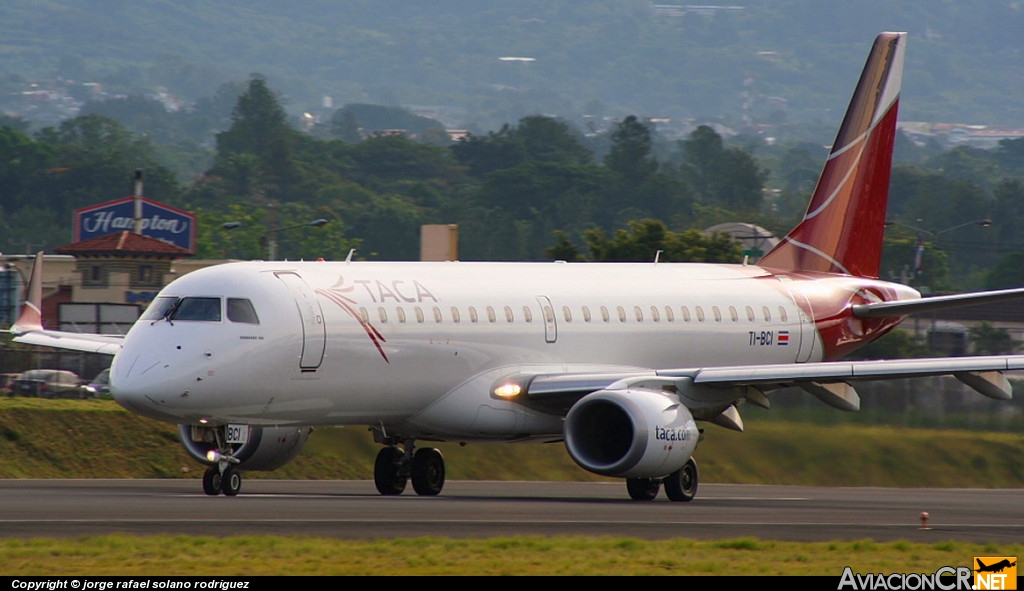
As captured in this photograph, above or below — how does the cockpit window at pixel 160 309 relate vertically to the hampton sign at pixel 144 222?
below

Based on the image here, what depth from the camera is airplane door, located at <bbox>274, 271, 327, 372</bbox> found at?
96.7 feet

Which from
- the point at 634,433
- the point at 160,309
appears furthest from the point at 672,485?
the point at 160,309

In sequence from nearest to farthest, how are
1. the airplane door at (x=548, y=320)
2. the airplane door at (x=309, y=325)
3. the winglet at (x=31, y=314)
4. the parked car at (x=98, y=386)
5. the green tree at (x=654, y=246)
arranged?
the airplane door at (x=309, y=325) → the airplane door at (x=548, y=320) → the winglet at (x=31, y=314) → the parked car at (x=98, y=386) → the green tree at (x=654, y=246)

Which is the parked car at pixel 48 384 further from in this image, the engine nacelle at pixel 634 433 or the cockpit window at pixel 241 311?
the engine nacelle at pixel 634 433

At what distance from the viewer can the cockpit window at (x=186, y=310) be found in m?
28.9

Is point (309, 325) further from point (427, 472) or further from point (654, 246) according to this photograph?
point (654, 246)

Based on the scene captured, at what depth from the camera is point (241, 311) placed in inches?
1146

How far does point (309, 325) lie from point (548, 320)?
5.89 metres

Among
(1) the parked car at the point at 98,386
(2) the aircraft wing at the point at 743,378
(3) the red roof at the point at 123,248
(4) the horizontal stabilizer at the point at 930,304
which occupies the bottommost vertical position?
(1) the parked car at the point at 98,386

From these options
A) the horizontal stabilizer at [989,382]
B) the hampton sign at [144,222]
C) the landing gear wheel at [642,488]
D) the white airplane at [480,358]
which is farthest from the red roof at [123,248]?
the horizontal stabilizer at [989,382]

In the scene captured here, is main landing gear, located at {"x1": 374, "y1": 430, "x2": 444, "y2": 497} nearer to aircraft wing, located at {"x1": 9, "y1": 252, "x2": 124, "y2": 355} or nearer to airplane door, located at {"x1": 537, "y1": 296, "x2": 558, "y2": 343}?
airplane door, located at {"x1": 537, "y1": 296, "x2": 558, "y2": 343}

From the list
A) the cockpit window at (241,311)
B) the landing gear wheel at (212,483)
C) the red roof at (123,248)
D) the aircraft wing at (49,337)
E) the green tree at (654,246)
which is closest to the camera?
the cockpit window at (241,311)

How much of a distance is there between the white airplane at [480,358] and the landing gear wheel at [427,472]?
4 centimetres

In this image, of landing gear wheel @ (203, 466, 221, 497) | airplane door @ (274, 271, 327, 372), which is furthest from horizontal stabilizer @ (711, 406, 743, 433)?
landing gear wheel @ (203, 466, 221, 497)
